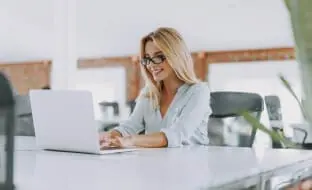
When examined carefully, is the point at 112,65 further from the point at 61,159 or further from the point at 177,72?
the point at 61,159

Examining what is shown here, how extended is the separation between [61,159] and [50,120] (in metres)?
0.27

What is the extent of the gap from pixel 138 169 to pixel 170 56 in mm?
1137

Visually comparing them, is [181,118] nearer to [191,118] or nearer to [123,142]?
[191,118]

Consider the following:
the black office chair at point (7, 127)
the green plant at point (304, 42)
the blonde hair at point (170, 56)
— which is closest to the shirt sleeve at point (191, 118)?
the blonde hair at point (170, 56)

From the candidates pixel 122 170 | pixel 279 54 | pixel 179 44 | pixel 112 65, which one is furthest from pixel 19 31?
pixel 122 170

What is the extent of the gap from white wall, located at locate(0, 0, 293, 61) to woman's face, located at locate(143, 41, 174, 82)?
13.4 feet

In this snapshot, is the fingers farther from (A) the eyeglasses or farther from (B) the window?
(B) the window

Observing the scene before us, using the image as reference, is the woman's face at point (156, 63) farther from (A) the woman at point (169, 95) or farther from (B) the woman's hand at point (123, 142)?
(B) the woman's hand at point (123, 142)

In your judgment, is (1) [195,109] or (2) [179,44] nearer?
(1) [195,109]

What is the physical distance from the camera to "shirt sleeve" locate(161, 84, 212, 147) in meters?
1.98

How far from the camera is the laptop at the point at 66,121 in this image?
1.53 metres

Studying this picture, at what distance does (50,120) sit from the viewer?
164cm

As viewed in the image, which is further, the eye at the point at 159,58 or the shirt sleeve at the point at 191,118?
the eye at the point at 159,58

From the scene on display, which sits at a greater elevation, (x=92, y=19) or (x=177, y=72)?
(x=92, y=19)
